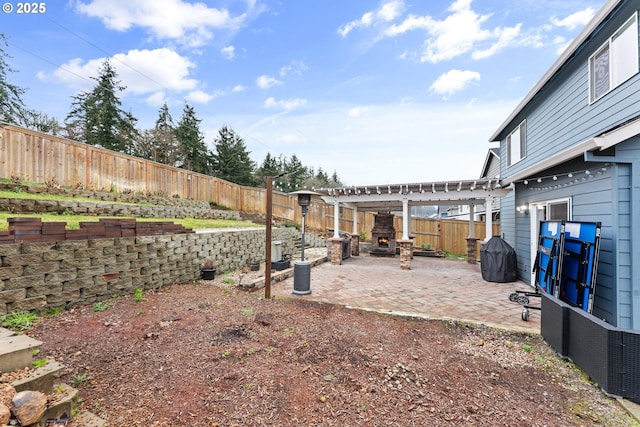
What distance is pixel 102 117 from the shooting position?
71.0 ft

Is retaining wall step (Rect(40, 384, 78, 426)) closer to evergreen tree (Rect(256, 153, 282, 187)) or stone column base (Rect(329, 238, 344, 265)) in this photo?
stone column base (Rect(329, 238, 344, 265))

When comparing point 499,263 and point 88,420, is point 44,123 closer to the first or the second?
point 88,420

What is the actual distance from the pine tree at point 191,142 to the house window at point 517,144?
23.2 m

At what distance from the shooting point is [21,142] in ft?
26.3

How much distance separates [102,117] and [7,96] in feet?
21.3

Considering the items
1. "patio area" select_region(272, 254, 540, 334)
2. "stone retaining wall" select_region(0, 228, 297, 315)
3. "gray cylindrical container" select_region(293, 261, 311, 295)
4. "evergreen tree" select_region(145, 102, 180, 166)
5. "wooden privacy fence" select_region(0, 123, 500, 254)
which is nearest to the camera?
"stone retaining wall" select_region(0, 228, 297, 315)

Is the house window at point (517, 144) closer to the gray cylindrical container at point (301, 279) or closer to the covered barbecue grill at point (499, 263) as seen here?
the covered barbecue grill at point (499, 263)

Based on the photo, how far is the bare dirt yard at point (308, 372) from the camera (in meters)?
2.21

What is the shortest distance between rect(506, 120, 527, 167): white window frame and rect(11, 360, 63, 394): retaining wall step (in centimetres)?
1049

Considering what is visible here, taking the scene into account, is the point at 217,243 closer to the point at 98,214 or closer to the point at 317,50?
the point at 98,214

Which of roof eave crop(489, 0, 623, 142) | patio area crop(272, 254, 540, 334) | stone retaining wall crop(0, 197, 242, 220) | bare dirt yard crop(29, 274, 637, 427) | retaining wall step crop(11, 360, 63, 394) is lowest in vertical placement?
patio area crop(272, 254, 540, 334)

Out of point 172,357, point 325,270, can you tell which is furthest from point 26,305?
point 325,270

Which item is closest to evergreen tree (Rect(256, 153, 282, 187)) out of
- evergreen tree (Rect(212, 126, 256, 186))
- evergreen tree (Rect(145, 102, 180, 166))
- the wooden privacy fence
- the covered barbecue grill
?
evergreen tree (Rect(212, 126, 256, 186))

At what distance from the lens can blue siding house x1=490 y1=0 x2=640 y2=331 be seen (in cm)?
376
